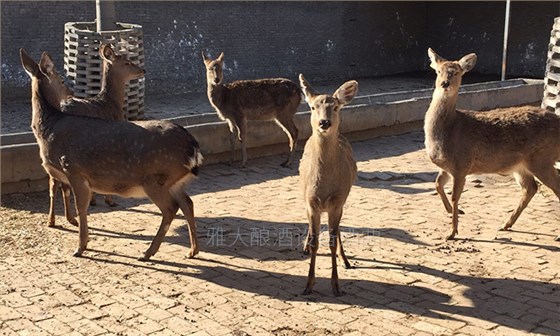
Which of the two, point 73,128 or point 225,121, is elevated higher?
point 73,128

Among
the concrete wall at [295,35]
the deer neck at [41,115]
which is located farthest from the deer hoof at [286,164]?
the concrete wall at [295,35]

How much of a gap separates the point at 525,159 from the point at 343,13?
18.6m

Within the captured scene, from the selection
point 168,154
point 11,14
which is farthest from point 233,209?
point 11,14

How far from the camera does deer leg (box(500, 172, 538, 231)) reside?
8.67m

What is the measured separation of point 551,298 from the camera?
21.5ft

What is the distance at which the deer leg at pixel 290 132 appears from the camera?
480 inches

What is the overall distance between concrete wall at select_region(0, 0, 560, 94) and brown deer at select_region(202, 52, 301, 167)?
8236mm

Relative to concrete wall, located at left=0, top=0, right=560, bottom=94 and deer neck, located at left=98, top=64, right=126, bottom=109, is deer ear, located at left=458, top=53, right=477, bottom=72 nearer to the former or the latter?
deer neck, located at left=98, top=64, right=126, bottom=109

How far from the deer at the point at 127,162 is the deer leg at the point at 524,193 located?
391cm

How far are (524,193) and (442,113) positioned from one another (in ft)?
4.88

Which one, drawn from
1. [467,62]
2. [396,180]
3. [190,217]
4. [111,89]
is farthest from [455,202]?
[111,89]

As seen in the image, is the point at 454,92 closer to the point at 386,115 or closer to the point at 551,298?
the point at 551,298

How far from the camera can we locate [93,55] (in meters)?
12.1

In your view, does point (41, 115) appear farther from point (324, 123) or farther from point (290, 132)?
point (290, 132)
